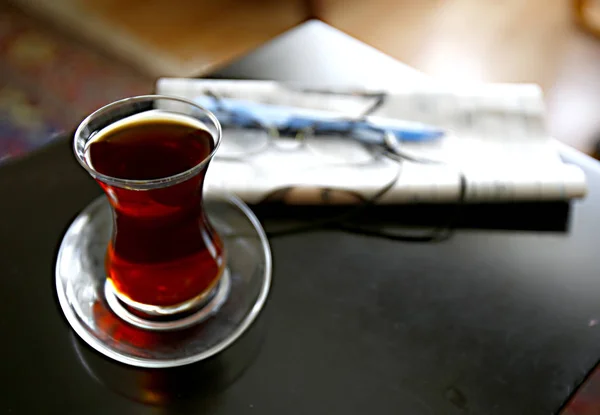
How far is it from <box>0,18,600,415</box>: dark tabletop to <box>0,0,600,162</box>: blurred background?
0.73 m

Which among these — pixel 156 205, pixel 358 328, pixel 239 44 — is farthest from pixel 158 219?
pixel 239 44

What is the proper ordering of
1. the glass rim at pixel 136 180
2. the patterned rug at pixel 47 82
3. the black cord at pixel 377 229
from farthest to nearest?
the patterned rug at pixel 47 82, the black cord at pixel 377 229, the glass rim at pixel 136 180

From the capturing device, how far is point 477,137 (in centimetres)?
56

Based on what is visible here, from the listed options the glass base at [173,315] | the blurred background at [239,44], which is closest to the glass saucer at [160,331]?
the glass base at [173,315]

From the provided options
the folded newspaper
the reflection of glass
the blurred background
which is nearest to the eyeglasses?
the folded newspaper

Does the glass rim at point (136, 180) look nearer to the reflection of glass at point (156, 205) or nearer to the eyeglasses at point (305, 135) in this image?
the reflection of glass at point (156, 205)

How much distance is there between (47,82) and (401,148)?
999 millimetres

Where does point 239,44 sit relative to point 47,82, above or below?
above

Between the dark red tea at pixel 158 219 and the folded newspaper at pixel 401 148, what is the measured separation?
103 mm

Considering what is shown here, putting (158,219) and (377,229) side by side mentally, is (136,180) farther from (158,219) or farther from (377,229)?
(377,229)

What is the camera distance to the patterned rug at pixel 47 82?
3.92 ft

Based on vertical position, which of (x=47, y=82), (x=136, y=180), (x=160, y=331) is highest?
(x=136, y=180)

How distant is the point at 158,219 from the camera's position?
39 cm

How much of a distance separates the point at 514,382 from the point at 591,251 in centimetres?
15
